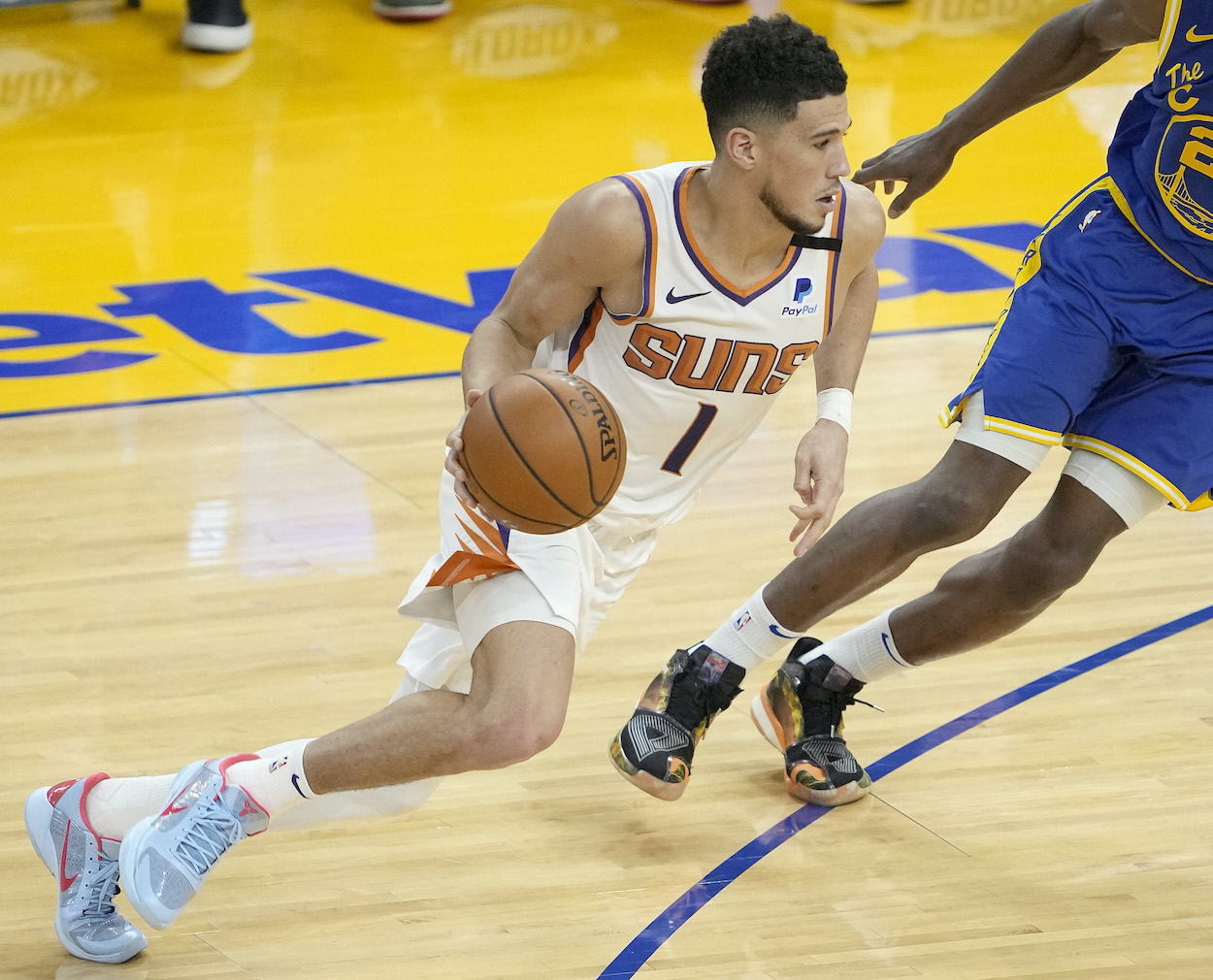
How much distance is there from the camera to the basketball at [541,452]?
9.12ft

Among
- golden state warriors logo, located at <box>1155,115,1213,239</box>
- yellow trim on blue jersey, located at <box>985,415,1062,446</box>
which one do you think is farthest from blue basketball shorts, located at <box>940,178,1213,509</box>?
golden state warriors logo, located at <box>1155,115,1213,239</box>

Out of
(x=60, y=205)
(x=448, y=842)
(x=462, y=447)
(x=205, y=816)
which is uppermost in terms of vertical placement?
(x=462, y=447)

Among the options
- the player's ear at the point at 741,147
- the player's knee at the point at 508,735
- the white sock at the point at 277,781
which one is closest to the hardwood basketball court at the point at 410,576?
the white sock at the point at 277,781

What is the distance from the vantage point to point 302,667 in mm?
4242

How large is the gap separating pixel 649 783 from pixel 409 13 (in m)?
8.67

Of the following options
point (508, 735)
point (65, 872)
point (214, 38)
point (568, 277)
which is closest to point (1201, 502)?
point (568, 277)

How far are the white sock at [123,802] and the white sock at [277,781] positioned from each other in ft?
0.58

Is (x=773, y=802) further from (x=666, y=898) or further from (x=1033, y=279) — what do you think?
(x=1033, y=279)

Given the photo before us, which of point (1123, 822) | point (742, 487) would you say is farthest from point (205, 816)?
point (742, 487)

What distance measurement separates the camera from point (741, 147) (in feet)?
10.1

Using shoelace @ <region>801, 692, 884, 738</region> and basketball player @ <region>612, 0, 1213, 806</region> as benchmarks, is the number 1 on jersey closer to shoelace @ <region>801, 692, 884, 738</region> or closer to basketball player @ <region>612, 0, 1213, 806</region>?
basketball player @ <region>612, 0, 1213, 806</region>

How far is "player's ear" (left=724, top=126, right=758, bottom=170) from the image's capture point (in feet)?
10.0

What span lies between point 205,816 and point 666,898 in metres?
0.98

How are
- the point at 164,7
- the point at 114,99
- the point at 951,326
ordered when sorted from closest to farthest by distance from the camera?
the point at 951,326 < the point at 114,99 < the point at 164,7
